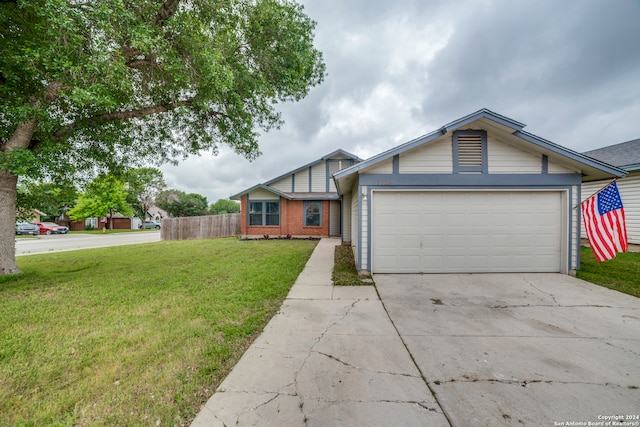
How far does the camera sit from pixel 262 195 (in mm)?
16016

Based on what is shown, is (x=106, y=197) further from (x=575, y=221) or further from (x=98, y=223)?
(x=575, y=221)

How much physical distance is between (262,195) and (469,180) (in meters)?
12.5

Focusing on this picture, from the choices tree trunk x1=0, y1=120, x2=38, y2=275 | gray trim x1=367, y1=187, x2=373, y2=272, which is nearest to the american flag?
gray trim x1=367, y1=187, x2=373, y2=272

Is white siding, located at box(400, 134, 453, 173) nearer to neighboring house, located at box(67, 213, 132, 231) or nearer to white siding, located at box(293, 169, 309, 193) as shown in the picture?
white siding, located at box(293, 169, 309, 193)

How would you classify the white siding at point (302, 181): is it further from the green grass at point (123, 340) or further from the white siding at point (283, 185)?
the green grass at point (123, 340)

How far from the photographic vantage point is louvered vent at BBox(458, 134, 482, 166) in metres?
6.29

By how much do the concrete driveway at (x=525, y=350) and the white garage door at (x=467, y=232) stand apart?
1131 mm

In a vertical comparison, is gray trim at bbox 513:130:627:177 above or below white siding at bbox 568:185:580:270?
above

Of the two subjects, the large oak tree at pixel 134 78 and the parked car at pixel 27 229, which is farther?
the parked car at pixel 27 229

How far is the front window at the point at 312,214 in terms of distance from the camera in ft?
51.8

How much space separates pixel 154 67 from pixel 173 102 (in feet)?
3.10

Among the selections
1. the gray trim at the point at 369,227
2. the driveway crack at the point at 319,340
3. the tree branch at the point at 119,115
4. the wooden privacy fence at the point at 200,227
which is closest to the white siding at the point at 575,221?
the gray trim at the point at 369,227

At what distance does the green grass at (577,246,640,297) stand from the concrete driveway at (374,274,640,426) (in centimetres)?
59

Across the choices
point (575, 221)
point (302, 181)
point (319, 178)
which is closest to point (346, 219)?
point (319, 178)
